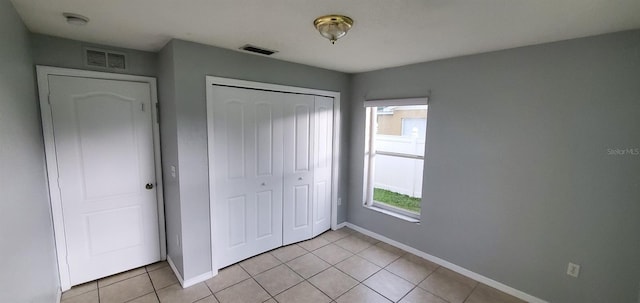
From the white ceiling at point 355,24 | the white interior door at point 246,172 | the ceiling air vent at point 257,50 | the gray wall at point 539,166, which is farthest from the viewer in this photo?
the white interior door at point 246,172

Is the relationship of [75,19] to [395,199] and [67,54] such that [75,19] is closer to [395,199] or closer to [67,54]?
[67,54]

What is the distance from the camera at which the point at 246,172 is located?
2844 millimetres

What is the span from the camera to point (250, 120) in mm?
2791

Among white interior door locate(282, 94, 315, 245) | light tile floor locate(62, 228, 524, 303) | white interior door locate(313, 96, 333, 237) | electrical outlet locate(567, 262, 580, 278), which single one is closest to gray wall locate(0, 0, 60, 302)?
light tile floor locate(62, 228, 524, 303)

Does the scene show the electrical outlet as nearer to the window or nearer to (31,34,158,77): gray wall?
the window

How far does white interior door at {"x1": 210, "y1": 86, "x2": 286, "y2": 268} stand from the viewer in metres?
2.62

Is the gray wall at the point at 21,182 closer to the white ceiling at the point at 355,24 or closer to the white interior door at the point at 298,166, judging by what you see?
the white ceiling at the point at 355,24

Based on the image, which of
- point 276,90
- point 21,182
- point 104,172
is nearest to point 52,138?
point 104,172

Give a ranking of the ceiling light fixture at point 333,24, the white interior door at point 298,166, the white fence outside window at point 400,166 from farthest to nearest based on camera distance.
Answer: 1. the white fence outside window at point 400,166
2. the white interior door at point 298,166
3. the ceiling light fixture at point 333,24

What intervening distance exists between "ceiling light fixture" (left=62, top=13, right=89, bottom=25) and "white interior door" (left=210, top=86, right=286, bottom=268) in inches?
38.5

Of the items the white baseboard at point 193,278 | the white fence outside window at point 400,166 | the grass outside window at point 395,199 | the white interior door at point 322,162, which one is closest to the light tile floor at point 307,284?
the white baseboard at point 193,278

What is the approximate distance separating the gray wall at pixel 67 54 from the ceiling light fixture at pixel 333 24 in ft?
6.25

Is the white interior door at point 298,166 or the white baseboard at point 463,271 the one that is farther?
the white interior door at point 298,166

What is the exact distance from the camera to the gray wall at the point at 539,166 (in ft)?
6.29
